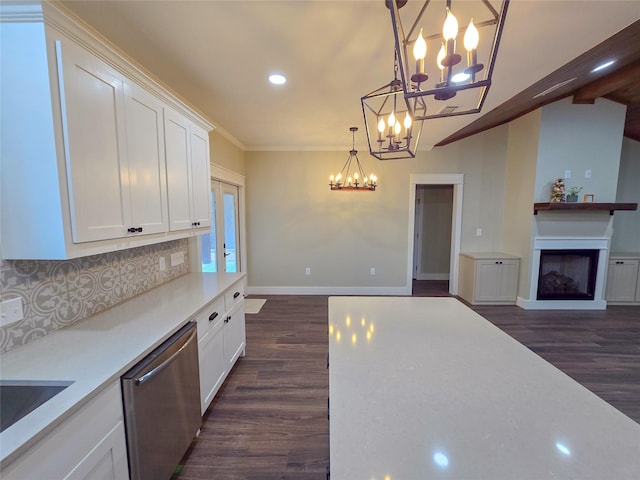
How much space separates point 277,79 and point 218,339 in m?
2.28

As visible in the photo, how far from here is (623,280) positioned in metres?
4.38

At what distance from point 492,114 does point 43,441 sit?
4748 mm

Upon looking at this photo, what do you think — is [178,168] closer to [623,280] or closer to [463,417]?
[463,417]

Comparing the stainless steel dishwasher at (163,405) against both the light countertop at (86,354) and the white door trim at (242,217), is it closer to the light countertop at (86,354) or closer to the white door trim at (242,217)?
the light countertop at (86,354)

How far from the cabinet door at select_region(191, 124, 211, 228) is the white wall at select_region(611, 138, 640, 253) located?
6615 mm

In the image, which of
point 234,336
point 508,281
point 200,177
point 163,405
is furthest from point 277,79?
point 508,281

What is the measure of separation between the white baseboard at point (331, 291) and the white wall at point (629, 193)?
3.79 m

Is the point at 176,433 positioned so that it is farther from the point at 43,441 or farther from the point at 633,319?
the point at 633,319

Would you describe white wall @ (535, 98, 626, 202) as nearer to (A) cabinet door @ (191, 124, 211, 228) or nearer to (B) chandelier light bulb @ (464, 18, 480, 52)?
(B) chandelier light bulb @ (464, 18, 480, 52)

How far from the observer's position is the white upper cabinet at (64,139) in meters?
1.15

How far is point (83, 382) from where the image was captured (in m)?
1.04

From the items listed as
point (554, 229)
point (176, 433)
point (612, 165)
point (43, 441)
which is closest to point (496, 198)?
point (554, 229)

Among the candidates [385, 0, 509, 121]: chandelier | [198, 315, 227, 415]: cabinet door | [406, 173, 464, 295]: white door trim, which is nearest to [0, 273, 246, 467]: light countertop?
[198, 315, 227, 415]: cabinet door

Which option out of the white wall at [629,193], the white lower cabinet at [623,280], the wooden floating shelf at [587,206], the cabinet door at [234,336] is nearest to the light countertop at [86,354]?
the cabinet door at [234,336]
